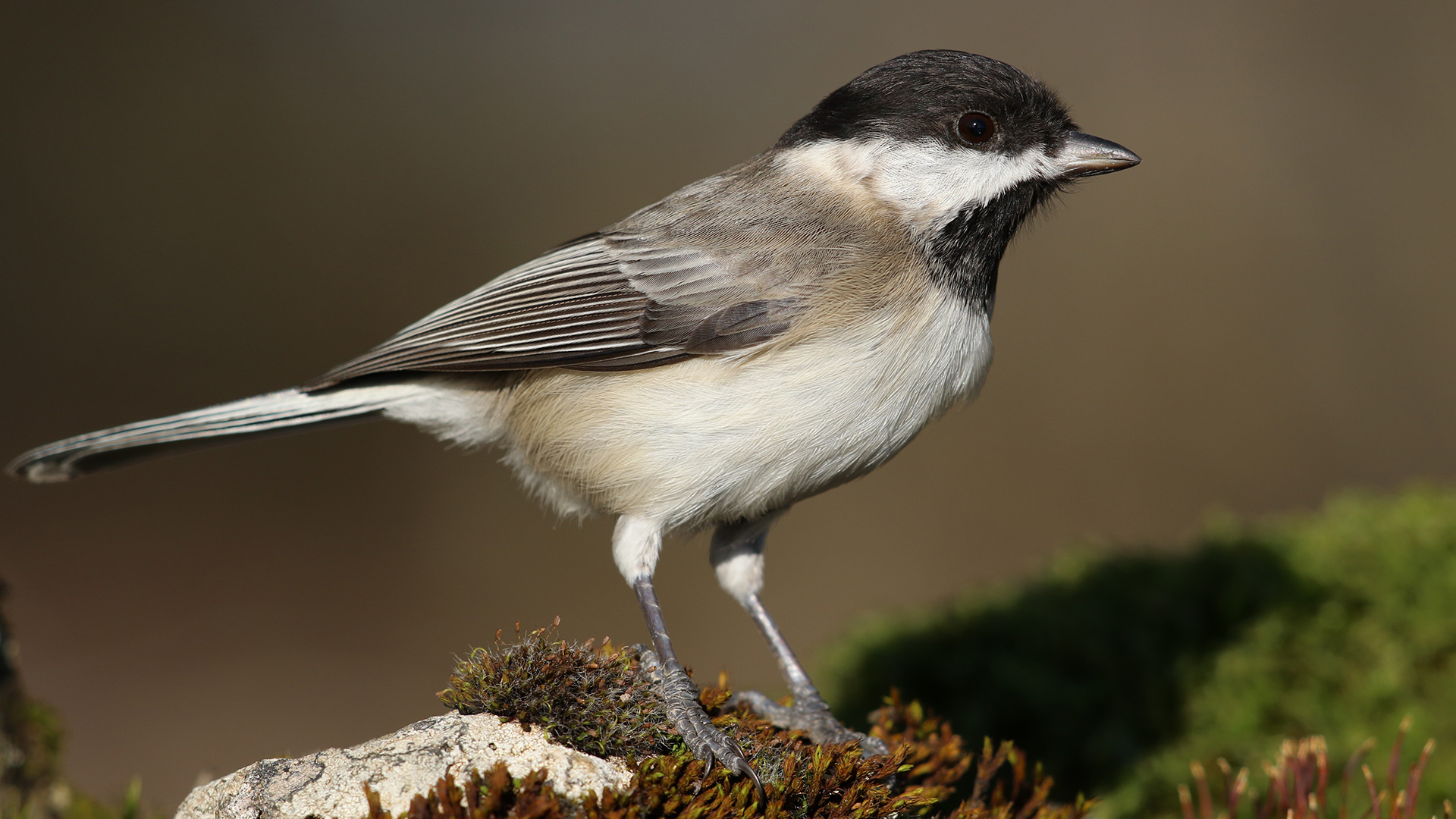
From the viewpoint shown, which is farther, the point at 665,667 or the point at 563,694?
the point at 665,667

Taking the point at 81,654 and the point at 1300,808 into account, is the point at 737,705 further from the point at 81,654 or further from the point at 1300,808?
the point at 81,654

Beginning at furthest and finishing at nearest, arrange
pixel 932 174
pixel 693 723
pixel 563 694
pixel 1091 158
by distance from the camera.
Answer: pixel 1091 158
pixel 932 174
pixel 693 723
pixel 563 694

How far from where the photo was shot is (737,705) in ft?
8.34

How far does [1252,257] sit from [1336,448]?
4.98 feet

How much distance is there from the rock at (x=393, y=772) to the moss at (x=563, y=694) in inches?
1.5

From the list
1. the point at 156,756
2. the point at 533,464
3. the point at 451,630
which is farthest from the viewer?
the point at 451,630

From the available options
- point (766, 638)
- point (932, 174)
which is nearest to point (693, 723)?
point (766, 638)

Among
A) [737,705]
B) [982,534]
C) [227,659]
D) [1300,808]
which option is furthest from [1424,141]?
[227,659]

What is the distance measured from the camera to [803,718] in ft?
8.52

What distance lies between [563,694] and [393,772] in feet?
1.11

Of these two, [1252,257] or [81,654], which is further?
[1252,257]

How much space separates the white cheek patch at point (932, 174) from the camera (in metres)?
2.39

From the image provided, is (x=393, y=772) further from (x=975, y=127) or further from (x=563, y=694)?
(x=975, y=127)

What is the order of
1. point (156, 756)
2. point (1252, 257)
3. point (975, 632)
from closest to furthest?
point (975, 632)
point (156, 756)
point (1252, 257)
